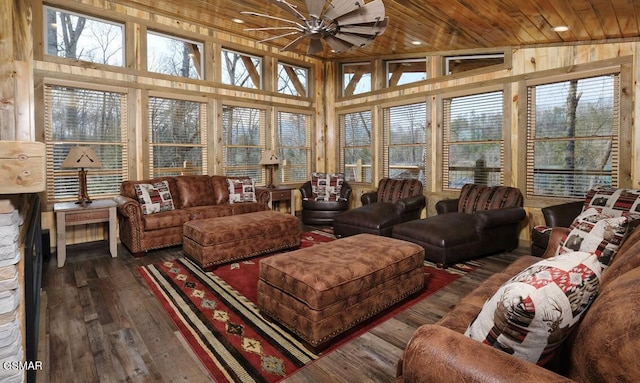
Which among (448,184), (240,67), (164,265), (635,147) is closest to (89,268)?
(164,265)

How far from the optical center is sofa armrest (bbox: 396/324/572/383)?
2.95ft

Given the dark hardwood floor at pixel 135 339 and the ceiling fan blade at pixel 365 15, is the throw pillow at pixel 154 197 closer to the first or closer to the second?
the dark hardwood floor at pixel 135 339

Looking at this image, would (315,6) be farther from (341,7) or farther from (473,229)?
(473,229)

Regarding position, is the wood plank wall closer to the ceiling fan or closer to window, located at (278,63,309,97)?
window, located at (278,63,309,97)

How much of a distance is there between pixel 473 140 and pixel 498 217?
1688mm

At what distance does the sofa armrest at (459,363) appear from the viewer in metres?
0.90

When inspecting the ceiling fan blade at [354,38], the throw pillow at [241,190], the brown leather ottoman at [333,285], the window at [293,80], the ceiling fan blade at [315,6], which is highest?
the window at [293,80]

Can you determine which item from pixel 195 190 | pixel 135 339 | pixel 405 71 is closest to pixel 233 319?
pixel 135 339

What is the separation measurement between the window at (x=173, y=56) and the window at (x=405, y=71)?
345 cm

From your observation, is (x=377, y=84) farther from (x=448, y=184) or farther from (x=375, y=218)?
(x=375, y=218)

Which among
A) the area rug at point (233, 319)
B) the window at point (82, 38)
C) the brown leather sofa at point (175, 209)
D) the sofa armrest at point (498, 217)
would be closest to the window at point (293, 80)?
the brown leather sofa at point (175, 209)

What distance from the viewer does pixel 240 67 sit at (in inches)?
245

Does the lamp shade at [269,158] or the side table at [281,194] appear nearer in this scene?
the side table at [281,194]

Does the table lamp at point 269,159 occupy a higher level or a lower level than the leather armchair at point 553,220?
higher
